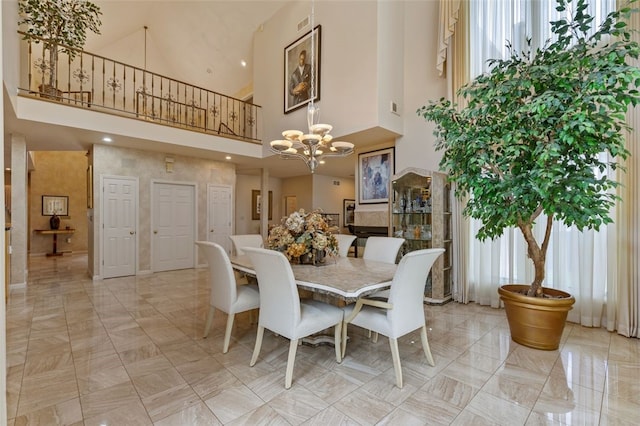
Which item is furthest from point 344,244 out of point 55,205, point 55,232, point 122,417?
point 55,205

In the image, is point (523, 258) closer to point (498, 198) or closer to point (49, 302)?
point (498, 198)

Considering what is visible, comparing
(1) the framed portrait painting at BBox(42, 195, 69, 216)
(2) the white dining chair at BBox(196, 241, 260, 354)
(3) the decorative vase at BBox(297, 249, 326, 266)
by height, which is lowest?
(2) the white dining chair at BBox(196, 241, 260, 354)

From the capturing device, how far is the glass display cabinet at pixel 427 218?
13.6 feet

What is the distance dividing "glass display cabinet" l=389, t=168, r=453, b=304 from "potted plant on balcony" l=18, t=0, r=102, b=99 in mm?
5299

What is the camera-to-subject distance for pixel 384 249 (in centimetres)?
340

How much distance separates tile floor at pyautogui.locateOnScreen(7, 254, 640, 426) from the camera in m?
1.89

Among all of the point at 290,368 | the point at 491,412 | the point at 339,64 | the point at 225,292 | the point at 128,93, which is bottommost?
the point at 491,412

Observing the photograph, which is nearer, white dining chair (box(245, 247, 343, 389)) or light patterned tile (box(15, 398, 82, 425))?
light patterned tile (box(15, 398, 82, 425))

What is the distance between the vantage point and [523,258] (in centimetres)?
371

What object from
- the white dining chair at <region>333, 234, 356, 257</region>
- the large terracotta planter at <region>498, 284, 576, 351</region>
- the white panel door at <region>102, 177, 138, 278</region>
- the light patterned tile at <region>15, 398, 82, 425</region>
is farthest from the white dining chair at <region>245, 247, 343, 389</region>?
the white panel door at <region>102, 177, 138, 278</region>

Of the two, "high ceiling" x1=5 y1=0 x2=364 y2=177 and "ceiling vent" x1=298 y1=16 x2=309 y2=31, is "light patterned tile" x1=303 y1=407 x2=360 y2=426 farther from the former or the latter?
"ceiling vent" x1=298 y1=16 x2=309 y2=31

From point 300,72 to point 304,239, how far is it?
13.0 ft

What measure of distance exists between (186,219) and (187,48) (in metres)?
4.71

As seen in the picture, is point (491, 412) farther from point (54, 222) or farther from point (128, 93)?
point (54, 222)
